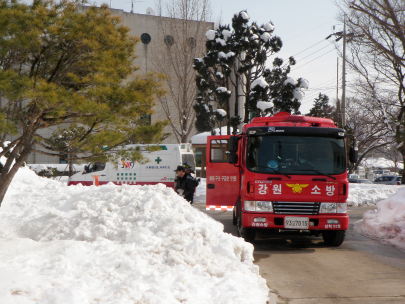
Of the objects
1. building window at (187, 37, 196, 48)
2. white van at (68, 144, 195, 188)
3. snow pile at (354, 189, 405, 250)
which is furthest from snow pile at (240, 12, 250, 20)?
snow pile at (354, 189, 405, 250)

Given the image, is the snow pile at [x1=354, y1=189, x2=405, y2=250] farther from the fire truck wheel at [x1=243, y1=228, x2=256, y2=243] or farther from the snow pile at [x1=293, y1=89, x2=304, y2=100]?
the snow pile at [x1=293, y1=89, x2=304, y2=100]

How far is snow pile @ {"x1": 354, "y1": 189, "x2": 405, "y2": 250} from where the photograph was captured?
977 centimetres

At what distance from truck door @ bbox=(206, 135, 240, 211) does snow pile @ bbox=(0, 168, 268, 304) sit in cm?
244

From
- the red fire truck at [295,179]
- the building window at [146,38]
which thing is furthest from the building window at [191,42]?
the red fire truck at [295,179]

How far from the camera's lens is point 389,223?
1052cm

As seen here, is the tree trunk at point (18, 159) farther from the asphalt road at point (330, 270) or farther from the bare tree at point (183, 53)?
the bare tree at point (183, 53)

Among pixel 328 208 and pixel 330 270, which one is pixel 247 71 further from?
pixel 330 270

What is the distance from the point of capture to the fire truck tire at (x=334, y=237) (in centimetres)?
889

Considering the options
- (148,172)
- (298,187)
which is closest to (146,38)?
(148,172)

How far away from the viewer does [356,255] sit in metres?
8.22

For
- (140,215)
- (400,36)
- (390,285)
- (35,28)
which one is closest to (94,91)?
(35,28)

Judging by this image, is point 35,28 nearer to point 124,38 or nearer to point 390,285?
point 124,38

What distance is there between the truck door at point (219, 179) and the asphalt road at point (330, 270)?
5.83ft

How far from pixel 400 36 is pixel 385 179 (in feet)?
96.7
